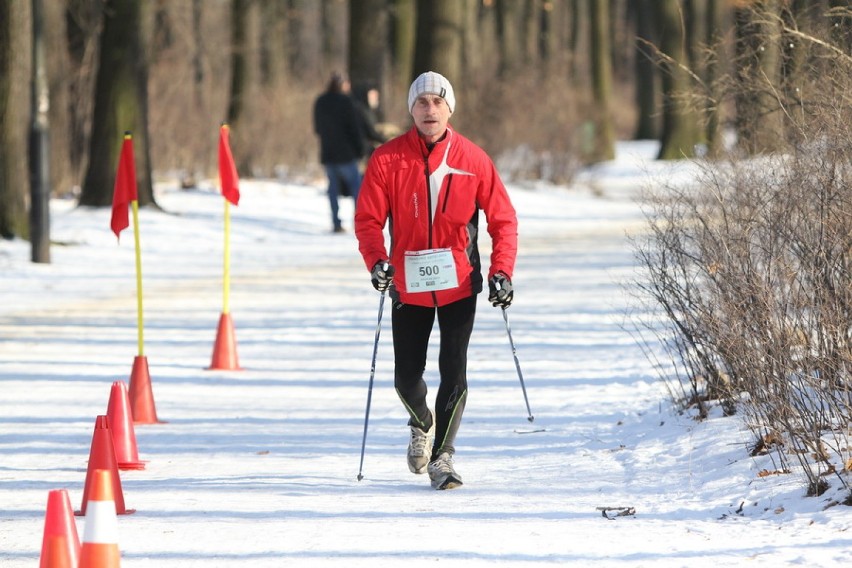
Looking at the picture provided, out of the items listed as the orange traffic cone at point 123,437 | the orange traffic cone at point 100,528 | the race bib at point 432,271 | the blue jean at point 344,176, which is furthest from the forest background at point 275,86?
the orange traffic cone at point 100,528

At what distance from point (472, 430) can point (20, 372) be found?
3835 millimetres

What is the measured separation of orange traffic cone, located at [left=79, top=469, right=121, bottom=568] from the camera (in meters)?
5.10

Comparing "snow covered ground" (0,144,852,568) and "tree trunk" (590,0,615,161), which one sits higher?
"tree trunk" (590,0,615,161)

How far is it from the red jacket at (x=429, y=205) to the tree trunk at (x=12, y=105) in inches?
472

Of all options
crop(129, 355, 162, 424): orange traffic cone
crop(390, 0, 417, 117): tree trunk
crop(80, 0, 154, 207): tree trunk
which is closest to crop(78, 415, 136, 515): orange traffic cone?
crop(129, 355, 162, 424): orange traffic cone

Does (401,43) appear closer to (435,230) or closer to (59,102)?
(59,102)

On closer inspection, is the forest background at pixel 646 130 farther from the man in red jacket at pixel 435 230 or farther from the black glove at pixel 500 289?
the man in red jacket at pixel 435 230

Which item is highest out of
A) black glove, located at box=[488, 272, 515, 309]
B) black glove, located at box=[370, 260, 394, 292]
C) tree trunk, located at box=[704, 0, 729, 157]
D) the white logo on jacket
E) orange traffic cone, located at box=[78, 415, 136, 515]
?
tree trunk, located at box=[704, 0, 729, 157]

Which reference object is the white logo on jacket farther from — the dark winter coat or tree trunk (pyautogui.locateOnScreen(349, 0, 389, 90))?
tree trunk (pyautogui.locateOnScreen(349, 0, 389, 90))

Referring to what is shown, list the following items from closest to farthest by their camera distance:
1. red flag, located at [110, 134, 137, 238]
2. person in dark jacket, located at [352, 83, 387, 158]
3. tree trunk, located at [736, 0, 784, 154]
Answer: tree trunk, located at [736, 0, 784, 154] < red flag, located at [110, 134, 137, 238] < person in dark jacket, located at [352, 83, 387, 158]

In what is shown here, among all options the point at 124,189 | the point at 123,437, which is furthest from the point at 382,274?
the point at 124,189

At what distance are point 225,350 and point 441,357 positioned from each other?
13.4ft

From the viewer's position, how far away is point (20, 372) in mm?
11023

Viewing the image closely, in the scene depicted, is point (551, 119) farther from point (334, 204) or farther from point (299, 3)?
point (299, 3)
